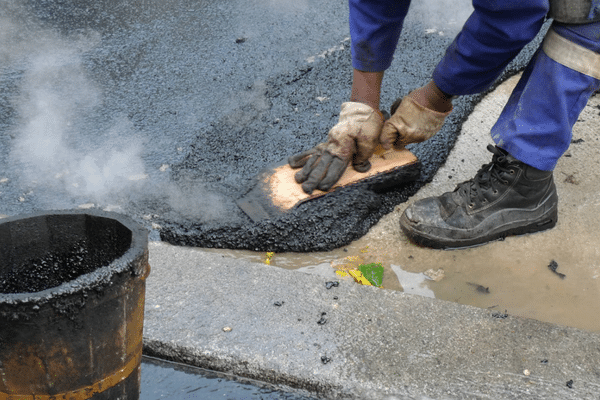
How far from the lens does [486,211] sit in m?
2.48

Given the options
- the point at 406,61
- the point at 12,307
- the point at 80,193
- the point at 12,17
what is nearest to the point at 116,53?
the point at 12,17

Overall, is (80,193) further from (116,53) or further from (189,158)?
(116,53)

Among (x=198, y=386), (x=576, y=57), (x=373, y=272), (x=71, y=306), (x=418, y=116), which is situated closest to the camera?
(x=71, y=306)

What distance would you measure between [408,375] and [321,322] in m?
0.31

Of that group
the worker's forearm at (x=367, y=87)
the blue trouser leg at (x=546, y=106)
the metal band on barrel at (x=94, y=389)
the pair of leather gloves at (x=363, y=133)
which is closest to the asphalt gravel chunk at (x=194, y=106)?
the pair of leather gloves at (x=363, y=133)

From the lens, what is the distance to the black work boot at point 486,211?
8.02ft

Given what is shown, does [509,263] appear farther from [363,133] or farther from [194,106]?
[194,106]

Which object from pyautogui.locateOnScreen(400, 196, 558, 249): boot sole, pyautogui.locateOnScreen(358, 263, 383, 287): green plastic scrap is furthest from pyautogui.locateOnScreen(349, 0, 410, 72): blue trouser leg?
pyautogui.locateOnScreen(358, 263, 383, 287): green plastic scrap

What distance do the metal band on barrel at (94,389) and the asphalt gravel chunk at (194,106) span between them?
0.98m

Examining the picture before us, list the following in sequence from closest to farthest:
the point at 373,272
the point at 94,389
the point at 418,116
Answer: the point at 94,389 → the point at 373,272 → the point at 418,116

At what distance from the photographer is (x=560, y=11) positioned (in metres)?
2.17

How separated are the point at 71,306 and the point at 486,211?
5.92ft

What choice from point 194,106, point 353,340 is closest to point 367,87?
point 194,106

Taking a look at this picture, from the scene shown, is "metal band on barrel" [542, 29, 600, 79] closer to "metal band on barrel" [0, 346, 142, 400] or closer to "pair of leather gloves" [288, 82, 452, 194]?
"pair of leather gloves" [288, 82, 452, 194]
